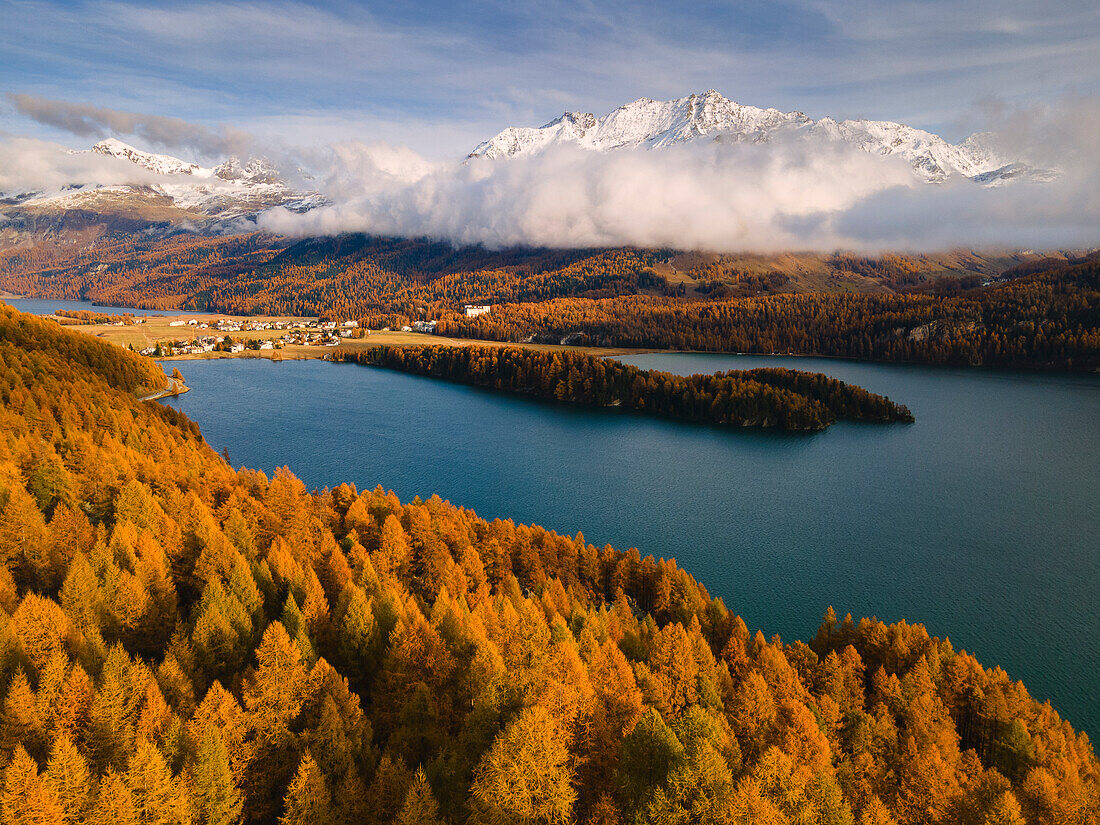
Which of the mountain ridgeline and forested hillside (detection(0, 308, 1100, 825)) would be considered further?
the mountain ridgeline

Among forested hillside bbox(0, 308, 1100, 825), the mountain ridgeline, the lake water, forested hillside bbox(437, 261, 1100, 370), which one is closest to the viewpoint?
forested hillside bbox(0, 308, 1100, 825)

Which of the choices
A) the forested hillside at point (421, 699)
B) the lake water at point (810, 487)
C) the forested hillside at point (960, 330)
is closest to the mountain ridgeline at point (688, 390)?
the lake water at point (810, 487)

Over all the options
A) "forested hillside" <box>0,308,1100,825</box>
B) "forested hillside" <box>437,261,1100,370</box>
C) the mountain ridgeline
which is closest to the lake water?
the mountain ridgeline

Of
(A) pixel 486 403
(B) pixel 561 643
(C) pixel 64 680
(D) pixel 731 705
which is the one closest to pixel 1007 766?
(D) pixel 731 705

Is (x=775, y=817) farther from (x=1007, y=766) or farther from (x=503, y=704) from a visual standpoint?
(x=1007, y=766)

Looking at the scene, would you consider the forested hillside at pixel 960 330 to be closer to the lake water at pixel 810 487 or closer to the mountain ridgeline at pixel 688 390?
the lake water at pixel 810 487

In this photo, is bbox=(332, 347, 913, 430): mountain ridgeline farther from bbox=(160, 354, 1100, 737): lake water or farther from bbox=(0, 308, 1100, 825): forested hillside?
bbox=(0, 308, 1100, 825): forested hillside
